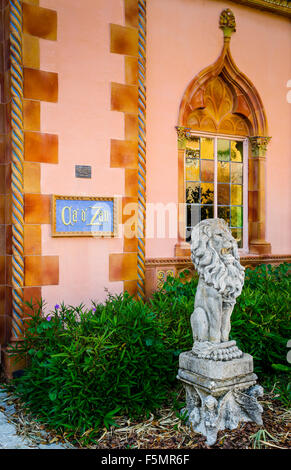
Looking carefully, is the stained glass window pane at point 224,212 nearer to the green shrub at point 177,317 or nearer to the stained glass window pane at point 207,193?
the stained glass window pane at point 207,193

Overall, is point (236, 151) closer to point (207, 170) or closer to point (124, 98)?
point (207, 170)

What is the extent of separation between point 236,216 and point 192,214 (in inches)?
31.3

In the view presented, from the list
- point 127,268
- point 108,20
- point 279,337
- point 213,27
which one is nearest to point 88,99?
point 108,20

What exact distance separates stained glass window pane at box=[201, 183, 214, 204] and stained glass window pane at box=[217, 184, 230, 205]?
12 centimetres

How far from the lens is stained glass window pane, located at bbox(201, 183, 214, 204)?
609 centimetres

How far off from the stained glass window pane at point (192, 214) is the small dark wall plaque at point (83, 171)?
1.71m

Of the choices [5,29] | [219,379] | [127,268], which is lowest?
[219,379]

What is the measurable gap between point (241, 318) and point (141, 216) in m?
1.67

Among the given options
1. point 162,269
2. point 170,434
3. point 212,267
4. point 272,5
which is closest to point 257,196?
point 162,269

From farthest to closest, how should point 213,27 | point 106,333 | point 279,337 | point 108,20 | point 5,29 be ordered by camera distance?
1. point 213,27
2. point 108,20
3. point 5,29
4. point 279,337
5. point 106,333

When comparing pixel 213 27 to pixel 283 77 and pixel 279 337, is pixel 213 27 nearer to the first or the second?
pixel 283 77

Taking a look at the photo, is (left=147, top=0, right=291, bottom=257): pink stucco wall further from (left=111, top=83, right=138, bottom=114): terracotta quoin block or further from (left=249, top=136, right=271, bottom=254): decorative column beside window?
(left=111, top=83, right=138, bottom=114): terracotta quoin block

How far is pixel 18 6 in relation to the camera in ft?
14.1

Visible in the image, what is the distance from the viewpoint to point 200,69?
19.0ft
